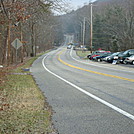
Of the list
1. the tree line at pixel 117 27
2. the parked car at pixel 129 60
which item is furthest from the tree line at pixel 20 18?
the parked car at pixel 129 60

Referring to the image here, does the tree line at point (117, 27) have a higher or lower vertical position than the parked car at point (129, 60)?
higher

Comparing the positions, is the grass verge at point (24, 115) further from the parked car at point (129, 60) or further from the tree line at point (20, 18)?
the parked car at point (129, 60)

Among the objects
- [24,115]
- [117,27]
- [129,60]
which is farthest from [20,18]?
[117,27]

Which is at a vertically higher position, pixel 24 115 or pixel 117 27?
pixel 117 27

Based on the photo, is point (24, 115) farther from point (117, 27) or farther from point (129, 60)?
point (117, 27)

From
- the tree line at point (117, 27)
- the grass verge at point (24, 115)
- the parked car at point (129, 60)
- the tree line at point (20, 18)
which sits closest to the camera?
the grass verge at point (24, 115)

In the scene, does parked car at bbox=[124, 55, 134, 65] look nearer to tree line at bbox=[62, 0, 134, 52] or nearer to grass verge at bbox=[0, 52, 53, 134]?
tree line at bbox=[62, 0, 134, 52]

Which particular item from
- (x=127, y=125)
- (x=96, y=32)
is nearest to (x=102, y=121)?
(x=127, y=125)

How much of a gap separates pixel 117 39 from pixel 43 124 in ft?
189

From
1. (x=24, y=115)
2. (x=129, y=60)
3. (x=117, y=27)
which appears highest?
(x=117, y=27)

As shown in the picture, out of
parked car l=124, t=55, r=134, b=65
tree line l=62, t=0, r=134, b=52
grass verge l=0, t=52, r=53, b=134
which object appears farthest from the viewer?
tree line l=62, t=0, r=134, b=52

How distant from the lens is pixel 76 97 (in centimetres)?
923

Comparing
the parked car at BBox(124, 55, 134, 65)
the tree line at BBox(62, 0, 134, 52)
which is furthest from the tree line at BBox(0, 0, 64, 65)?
the parked car at BBox(124, 55, 134, 65)

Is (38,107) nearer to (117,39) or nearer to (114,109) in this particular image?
(114,109)
